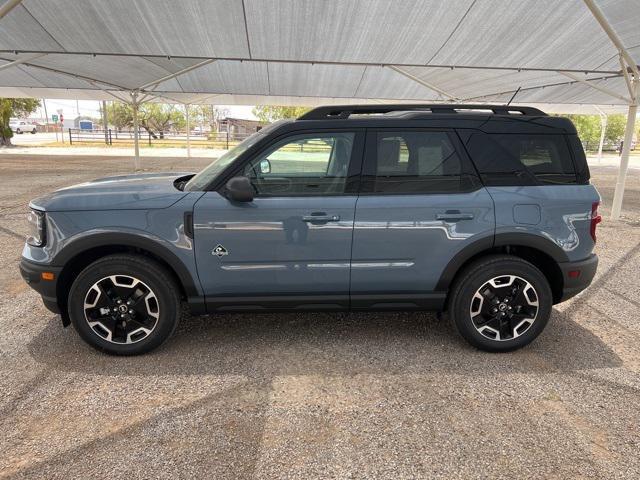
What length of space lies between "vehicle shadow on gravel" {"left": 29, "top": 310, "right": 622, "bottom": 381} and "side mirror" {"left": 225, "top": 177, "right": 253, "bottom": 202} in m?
1.22

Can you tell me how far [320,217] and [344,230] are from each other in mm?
202

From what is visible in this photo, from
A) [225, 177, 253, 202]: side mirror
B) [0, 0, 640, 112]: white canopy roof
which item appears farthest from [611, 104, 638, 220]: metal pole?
[225, 177, 253, 202]: side mirror

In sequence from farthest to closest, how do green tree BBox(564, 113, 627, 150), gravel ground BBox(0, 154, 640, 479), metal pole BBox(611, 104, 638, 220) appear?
green tree BBox(564, 113, 627, 150)
metal pole BBox(611, 104, 638, 220)
gravel ground BBox(0, 154, 640, 479)

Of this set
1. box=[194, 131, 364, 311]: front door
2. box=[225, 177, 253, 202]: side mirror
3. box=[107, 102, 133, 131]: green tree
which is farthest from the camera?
box=[107, 102, 133, 131]: green tree

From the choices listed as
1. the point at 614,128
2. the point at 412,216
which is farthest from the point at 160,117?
the point at 412,216

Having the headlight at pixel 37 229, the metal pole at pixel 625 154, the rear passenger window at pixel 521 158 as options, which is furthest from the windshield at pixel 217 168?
the metal pole at pixel 625 154

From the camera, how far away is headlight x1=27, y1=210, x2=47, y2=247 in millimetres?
3244

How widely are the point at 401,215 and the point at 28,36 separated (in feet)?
32.8

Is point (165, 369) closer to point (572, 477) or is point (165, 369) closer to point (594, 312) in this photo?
point (572, 477)

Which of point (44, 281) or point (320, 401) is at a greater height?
point (44, 281)

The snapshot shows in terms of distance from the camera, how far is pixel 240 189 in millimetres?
3137

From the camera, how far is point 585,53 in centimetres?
974

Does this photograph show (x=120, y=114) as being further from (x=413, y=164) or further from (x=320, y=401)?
(x=320, y=401)

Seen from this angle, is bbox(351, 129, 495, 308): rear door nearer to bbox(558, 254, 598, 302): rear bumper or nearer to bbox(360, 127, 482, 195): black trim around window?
bbox(360, 127, 482, 195): black trim around window
